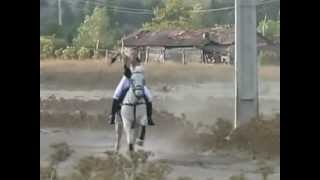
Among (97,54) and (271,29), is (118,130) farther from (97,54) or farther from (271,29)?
(271,29)

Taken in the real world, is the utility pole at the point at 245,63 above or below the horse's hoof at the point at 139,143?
above

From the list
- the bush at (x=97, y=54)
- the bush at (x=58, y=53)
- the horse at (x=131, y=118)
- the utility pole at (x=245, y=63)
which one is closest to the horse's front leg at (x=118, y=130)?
the horse at (x=131, y=118)

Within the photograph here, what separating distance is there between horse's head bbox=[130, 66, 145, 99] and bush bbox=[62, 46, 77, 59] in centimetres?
38

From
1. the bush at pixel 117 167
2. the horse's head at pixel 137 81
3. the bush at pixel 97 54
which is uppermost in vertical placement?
the bush at pixel 97 54

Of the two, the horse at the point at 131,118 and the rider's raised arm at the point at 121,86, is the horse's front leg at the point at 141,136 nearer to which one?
the horse at the point at 131,118

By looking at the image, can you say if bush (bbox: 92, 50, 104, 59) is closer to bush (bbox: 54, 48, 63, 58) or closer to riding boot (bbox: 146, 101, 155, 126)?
bush (bbox: 54, 48, 63, 58)

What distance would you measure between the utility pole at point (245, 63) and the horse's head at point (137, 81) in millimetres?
577

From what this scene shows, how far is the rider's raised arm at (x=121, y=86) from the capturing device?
4.49 metres

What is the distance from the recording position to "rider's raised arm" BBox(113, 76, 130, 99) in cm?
449

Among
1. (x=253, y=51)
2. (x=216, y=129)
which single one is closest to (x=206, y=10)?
(x=253, y=51)
